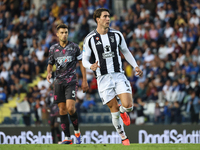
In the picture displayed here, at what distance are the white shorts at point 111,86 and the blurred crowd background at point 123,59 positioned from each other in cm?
429

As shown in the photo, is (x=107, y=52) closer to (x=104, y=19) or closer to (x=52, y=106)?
(x=104, y=19)

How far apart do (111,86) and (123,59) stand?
756cm

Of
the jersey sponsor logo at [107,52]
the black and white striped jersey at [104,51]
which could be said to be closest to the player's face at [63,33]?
the black and white striped jersey at [104,51]

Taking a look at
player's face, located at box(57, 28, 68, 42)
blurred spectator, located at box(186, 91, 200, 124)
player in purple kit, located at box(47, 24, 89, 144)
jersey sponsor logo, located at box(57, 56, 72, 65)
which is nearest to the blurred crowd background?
blurred spectator, located at box(186, 91, 200, 124)

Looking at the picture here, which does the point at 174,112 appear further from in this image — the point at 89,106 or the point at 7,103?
the point at 7,103

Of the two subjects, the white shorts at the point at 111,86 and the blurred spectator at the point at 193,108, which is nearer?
the white shorts at the point at 111,86

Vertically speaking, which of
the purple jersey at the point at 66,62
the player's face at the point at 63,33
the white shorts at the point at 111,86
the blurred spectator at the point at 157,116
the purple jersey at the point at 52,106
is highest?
the player's face at the point at 63,33

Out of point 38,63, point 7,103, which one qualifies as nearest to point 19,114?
point 7,103

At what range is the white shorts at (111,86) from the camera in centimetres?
682

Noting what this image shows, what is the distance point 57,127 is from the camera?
36.3 ft

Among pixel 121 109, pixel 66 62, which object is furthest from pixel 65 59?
pixel 121 109

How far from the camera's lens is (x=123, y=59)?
1431 cm

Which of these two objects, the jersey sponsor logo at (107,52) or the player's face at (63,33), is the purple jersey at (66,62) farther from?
the jersey sponsor logo at (107,52)

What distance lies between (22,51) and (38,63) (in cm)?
168
